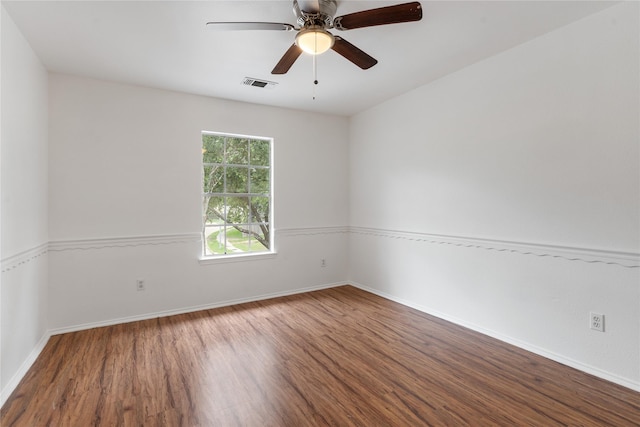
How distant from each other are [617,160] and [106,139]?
447 cm

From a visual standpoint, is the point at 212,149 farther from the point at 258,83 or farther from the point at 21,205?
the point at 21,205

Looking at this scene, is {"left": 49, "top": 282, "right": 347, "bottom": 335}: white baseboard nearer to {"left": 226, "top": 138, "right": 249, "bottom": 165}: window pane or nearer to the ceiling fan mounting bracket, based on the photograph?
{"left": 226, "top": 138, "right": 249, "bottom": 165}: window pane

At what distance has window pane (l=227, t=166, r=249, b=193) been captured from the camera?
4.09m

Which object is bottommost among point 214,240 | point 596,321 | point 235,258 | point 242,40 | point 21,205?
point 596,321

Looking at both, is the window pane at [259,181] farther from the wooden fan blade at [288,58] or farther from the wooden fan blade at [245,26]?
the wooden fan blade at [245,26]

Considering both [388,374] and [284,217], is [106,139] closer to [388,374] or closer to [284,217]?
[284,217]

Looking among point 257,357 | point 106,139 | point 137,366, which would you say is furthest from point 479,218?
point 106,139

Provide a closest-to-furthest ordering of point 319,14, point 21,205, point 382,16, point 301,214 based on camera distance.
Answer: point 382,16 → point 319,14 → point 21,205 → point 301,214

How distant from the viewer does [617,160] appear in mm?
2184

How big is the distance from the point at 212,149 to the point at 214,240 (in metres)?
1.15

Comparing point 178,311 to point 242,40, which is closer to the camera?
point 242,40

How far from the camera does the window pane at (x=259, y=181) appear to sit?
13.9 ft

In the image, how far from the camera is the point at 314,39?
2.00 meters

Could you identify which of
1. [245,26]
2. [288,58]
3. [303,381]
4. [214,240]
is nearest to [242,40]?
[288,58]
